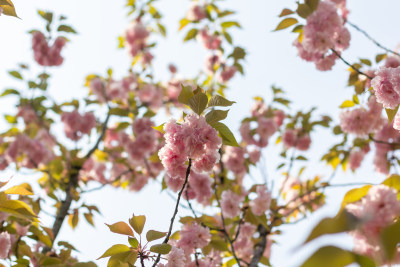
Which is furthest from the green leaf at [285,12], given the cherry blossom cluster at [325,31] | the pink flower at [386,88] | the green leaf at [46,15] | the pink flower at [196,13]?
the green leaf at [46,15]

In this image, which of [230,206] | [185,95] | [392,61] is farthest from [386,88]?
[230,206]

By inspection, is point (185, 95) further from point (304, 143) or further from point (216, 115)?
point (304, 143)

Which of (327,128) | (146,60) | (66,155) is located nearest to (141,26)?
(146,60)

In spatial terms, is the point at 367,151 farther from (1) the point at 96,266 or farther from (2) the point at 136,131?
(1) the point at 96,266

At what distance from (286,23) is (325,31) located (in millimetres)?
312

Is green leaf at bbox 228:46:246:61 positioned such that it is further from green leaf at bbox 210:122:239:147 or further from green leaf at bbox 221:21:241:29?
green leaf at bbox 210:122:239:147

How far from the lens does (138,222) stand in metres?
1.28

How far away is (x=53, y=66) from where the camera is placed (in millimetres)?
4250

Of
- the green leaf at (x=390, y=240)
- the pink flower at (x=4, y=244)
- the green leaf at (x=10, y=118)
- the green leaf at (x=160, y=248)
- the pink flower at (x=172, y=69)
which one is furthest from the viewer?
the pink flower at (x=172, y=69)

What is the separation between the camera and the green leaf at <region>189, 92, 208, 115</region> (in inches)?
52.0

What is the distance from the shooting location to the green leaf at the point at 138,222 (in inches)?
50.0

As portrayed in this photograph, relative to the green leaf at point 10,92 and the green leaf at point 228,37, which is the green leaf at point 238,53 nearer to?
the green leaf at point 228,37

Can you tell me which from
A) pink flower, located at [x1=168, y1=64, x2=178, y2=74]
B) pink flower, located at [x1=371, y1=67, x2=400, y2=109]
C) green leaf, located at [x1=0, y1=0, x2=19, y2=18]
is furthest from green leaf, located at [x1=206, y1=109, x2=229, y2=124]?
pink flower, located at [x1=168, y1=64, x2=178, y2=74]

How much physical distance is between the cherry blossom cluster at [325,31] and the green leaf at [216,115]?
4.34 feet
